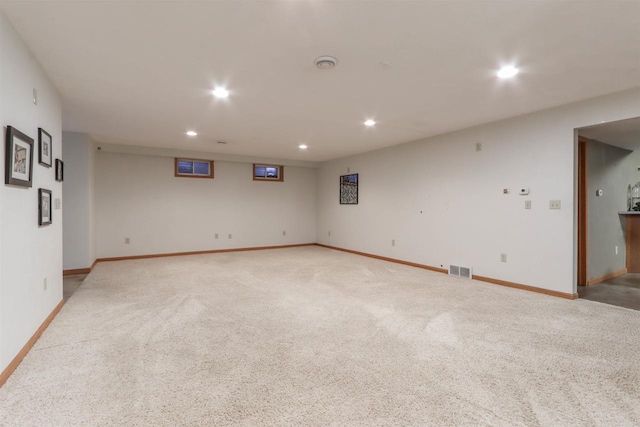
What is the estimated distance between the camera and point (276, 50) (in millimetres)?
2479

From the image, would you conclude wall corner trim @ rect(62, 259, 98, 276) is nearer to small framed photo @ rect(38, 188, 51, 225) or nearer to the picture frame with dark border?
small framed photo @ rect(38, 188, 51, 225)

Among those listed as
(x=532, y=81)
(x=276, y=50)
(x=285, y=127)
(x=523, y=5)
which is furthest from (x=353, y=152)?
(x=523, y=5)

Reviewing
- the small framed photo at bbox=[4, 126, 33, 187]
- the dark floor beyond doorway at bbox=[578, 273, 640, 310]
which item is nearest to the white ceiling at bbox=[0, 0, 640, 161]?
the small framed photo at bbox=[4, 126, 33, 187]

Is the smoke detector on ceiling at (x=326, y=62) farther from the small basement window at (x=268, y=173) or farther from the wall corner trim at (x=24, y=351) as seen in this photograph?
the small basement window at (x=268, y=173)

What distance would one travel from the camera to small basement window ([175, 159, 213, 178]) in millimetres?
7118

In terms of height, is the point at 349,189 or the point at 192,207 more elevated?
the point at 349,189

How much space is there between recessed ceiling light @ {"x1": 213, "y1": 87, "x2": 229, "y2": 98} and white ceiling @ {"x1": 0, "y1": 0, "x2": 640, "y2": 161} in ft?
0.39

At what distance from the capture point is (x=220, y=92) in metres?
3.40

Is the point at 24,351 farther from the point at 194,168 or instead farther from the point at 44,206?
the point at 194,168

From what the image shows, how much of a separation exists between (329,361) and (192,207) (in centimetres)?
591

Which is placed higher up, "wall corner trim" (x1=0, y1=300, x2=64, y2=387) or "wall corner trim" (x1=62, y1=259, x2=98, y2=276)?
"wall corner trim" (x1=62, y1=259, x2=98, y2=276)

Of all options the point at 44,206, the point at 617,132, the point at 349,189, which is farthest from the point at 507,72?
the point at 349,189

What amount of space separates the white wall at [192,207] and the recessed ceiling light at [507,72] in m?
6.04

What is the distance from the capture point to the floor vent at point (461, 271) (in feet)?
Answer: 15.9
